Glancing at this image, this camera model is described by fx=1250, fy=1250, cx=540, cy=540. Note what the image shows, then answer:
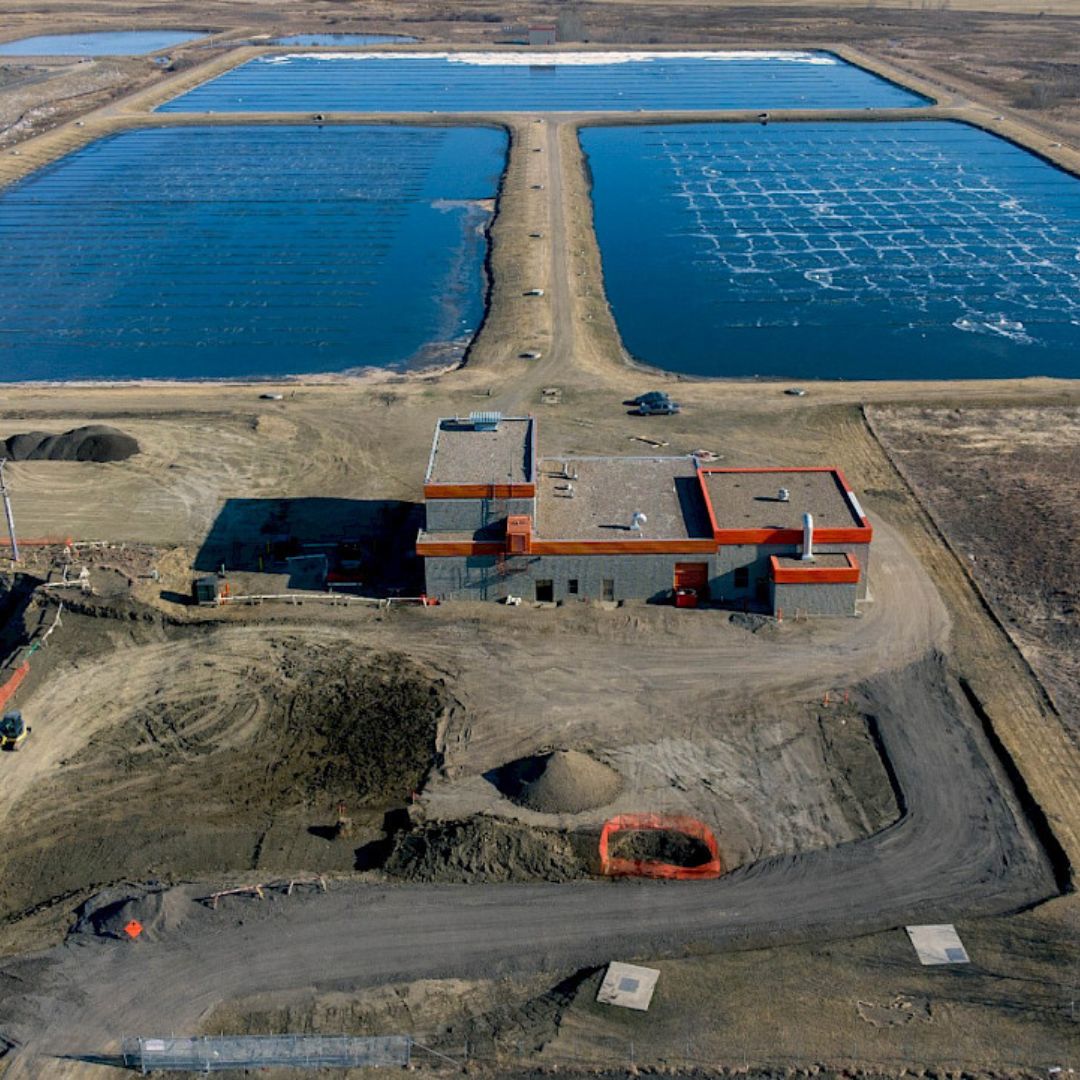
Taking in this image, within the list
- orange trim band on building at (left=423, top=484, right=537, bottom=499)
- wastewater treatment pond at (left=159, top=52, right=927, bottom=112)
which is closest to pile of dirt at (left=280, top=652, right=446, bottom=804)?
orange trim band on building at (left=423, top=484, right=537, bottom=499)

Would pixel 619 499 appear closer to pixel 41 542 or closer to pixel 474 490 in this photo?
pixel 474 490

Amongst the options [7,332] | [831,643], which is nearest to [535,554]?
[831,643]

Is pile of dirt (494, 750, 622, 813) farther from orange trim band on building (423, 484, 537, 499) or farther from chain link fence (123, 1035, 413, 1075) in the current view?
orange trim band on building (423, 484, 537, 499)

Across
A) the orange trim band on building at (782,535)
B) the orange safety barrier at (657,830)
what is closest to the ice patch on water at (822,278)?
the orange trim band on building at (782,535)

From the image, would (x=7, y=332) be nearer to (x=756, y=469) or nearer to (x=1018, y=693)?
(x=756, y=469)

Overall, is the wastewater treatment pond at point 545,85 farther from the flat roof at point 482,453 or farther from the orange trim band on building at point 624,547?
the orange trim band on building at point 624,547
